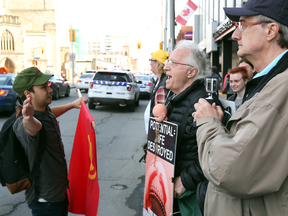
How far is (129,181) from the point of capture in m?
4.95

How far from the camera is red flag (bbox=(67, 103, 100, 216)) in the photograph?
8.60 feet

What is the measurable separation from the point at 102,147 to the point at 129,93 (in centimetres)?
627

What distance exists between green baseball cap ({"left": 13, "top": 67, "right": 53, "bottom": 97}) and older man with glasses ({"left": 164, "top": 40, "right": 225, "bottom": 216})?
1112 millimetres

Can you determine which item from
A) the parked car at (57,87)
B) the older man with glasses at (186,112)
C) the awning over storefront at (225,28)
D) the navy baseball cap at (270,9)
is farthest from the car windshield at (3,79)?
the navy baseball cap at (270,9)

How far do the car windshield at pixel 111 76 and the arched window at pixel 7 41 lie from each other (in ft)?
182

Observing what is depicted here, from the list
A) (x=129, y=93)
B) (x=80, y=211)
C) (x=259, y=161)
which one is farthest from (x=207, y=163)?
(x=129, y=93)

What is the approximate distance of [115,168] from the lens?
561 centimetres

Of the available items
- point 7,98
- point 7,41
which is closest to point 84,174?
point 7,98

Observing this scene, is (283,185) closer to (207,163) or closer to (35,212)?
(207,163)

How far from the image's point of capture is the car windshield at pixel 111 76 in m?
13.5

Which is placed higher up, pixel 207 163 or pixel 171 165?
pixel 207 163

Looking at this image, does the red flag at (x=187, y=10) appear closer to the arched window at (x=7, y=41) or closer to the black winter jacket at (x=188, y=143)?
the black winter jacket at (x=188, y=143)

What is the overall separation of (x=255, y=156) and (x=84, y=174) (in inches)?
74.9

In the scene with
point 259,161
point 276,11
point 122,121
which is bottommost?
point 122,121
